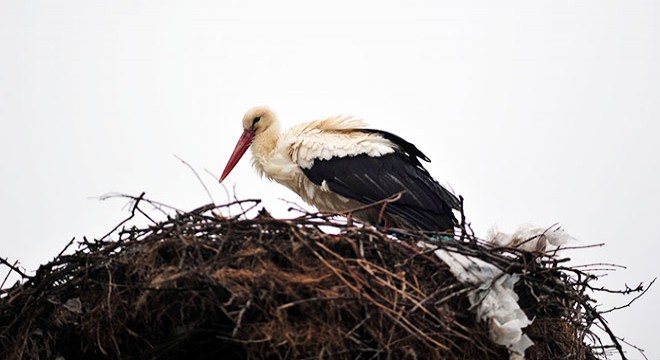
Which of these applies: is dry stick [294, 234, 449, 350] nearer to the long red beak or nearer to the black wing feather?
the black wing feather

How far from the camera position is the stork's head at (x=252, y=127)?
6.03 m

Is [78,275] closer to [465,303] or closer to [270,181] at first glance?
[465,303]

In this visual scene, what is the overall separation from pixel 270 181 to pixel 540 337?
2.25 m

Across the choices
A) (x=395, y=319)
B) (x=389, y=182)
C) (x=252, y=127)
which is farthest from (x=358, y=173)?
(x=395, y=319)

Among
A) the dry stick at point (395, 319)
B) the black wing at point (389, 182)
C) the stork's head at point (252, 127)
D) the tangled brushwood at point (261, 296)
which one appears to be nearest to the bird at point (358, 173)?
the black wing at point (389, 182)

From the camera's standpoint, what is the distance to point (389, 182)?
17.3 ft

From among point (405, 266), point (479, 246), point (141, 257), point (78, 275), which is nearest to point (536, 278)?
point (479, 246)

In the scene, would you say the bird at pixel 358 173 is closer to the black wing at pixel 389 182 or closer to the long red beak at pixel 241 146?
the black wing at pixel 389 182

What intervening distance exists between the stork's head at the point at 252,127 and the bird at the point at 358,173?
24 centimetres

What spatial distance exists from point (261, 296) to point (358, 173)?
1922 mm

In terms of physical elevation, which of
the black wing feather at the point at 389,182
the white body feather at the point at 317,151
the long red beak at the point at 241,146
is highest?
the long red beak at the point at 241,146

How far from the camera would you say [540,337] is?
4.15 meters

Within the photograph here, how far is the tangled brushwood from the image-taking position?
3.55 metres

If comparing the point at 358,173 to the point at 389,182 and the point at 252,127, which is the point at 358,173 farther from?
the point at 252,127
